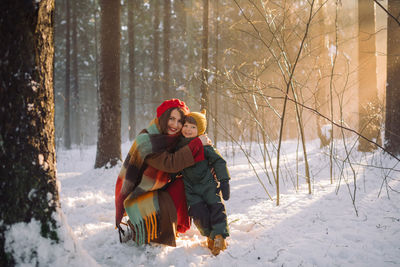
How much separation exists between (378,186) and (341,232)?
2.06 meters

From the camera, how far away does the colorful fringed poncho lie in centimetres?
235

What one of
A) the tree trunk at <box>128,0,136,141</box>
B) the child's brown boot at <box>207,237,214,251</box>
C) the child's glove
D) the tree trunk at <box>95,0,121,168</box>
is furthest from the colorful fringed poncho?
the tree trunk at <box>128,0,136,141</box>

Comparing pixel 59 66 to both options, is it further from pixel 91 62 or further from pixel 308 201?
pixel 308 201

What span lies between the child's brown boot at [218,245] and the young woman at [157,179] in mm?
393

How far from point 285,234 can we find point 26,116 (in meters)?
2.46

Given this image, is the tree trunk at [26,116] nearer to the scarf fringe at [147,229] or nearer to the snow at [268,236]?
the snow at [268,236]

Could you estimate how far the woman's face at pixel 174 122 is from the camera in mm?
2477

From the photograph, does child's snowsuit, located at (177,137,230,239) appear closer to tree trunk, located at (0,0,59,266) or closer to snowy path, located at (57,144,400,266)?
snowy path, located at (57,144,400,266)

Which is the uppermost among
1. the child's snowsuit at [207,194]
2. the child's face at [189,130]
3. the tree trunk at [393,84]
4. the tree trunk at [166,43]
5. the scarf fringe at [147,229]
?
the tree trunk at [166,43]

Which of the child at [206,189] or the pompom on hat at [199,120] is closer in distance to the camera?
the child at [206,189]

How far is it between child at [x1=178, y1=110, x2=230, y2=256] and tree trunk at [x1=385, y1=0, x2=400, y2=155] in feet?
18.4

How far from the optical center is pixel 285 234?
2531 millimetres

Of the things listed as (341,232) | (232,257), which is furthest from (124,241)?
(341,232)

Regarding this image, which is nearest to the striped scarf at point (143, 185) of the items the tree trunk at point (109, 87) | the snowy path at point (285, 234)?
the snowy path at point (285, 234)
